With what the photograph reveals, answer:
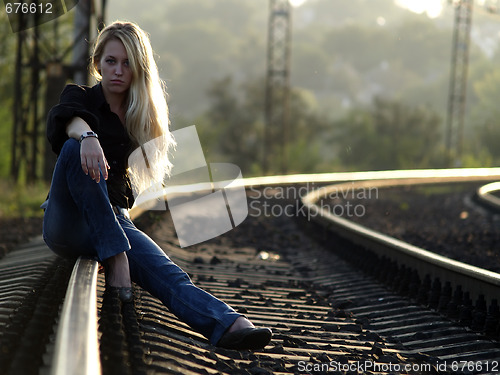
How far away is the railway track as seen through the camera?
267 cm

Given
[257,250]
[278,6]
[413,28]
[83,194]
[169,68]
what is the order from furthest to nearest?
[413,28]
[169,68]
[278,6]
[257,250]
[83,194]

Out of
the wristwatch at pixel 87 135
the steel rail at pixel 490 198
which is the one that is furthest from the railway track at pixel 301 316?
the steel rail at pixel 490 198

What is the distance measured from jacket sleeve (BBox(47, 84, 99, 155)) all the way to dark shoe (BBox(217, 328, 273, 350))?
1.23 metres

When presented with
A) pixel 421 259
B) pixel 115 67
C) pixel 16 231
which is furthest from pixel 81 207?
pixel 16 231

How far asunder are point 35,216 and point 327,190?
20.4ft

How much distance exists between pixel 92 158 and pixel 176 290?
74 cm

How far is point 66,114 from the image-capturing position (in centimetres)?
331

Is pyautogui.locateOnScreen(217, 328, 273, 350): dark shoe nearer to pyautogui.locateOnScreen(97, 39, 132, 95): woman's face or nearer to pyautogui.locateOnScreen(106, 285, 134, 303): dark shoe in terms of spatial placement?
pyautogui.locateOnScreen(106, 285, 134, 303): dark shoe

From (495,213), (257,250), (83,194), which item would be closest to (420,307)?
(83,194)

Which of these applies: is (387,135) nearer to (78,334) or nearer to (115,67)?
(115,67)

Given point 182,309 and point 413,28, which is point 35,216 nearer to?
point 182,309

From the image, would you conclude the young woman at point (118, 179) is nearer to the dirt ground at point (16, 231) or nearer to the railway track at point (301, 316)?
the railway track at point (301, 316)

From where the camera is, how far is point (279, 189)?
47.2ft

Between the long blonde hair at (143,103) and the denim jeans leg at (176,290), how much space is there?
0.35m
